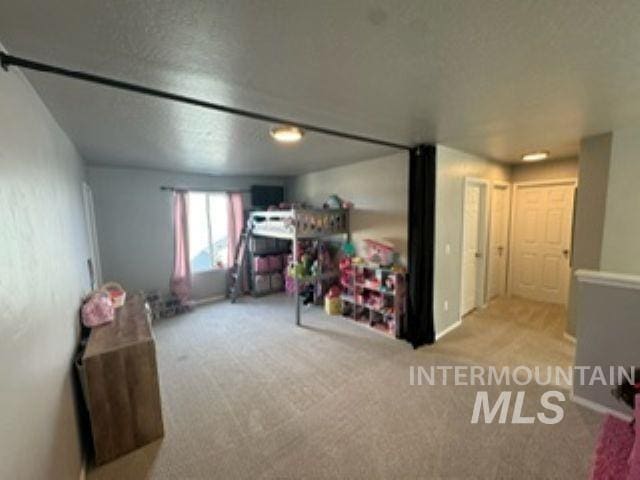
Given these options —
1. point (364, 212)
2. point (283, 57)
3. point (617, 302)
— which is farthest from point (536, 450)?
point (364, 212)

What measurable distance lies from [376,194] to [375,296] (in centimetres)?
142

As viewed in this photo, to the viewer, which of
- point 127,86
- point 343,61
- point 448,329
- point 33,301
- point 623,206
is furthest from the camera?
point 448,329

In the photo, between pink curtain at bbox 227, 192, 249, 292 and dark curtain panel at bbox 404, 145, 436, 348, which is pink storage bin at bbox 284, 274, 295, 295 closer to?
pink curtain at bbox 227, 192, 249, 292

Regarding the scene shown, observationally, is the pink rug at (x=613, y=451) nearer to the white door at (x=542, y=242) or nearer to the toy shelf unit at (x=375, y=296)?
the toy shelf unit at (x=375, y=296)

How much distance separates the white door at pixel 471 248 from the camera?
4.14 m

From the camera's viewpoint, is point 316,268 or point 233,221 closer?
point 316,268

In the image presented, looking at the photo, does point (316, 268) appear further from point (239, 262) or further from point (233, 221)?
point (233, 221)

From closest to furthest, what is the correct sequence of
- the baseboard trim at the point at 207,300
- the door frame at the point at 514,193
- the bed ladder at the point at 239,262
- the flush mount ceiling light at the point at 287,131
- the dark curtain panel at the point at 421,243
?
the flush mount ceiling light at the point at 287,131 < the dark curtain panel at the point at 421,243 < the door frame at the point at 514,193 < the baseboard trim at the point at 207,300 < the bed ladder at the point at 239,262

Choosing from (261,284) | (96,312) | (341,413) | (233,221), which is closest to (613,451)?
(341,413)

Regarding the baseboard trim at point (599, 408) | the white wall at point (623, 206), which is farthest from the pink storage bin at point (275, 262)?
the white wall at point (623, 206)

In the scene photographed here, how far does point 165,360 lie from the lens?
127 inches

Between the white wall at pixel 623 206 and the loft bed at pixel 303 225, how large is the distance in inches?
118

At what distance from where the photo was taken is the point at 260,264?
5570 millimetres

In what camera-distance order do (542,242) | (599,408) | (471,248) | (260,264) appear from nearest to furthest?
(599,408) < (471,248) < (542,242) < (260,264)
